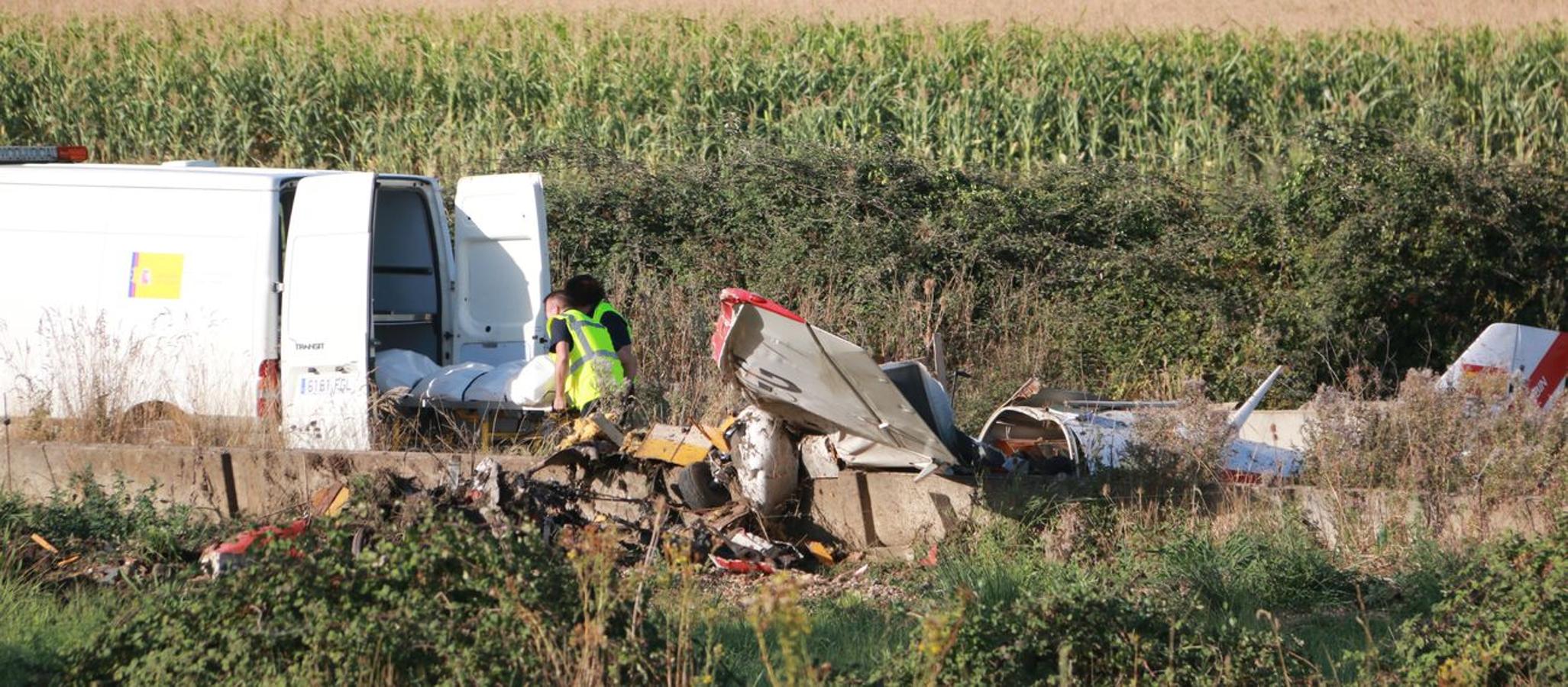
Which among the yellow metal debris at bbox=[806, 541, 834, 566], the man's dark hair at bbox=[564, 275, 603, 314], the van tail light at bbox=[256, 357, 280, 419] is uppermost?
the man's dark hair at bbox=[564, 275, 603, 314]

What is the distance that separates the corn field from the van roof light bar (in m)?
6.14

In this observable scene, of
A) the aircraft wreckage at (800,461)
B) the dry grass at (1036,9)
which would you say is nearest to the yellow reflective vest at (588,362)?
the aircraft wreckage at (800,461)

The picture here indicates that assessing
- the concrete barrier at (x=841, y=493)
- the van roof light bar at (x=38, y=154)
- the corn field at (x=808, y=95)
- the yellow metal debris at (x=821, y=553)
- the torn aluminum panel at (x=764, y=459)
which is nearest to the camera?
the concrete barrier at (x=841, y=493)

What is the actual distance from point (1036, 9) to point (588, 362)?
16.7 meters

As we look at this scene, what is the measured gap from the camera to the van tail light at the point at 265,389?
8.78 meters

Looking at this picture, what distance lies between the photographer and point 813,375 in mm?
6629

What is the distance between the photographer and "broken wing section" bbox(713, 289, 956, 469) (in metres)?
6.50

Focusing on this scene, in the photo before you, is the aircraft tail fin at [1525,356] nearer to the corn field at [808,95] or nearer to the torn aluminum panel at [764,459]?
the torn aluminum panel at [764,459]

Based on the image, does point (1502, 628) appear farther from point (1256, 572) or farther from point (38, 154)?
point (38, 154)

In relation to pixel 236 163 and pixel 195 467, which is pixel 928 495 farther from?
pixel 236 163

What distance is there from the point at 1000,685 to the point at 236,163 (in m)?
14.9

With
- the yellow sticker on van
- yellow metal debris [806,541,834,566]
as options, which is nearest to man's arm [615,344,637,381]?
yellow metal debris [806,541,834,566]

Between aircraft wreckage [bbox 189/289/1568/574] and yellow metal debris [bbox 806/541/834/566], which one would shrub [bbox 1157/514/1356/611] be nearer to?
aircraft wreckage [bbox 189/289/1568/574]

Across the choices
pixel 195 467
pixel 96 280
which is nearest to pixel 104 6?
pixel 96 280
